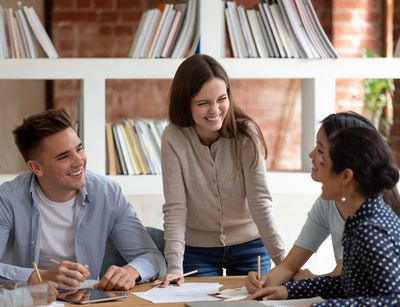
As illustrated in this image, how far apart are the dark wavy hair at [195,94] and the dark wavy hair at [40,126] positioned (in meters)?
0.35

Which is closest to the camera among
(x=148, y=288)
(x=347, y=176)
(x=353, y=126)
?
(x=347, y=176)

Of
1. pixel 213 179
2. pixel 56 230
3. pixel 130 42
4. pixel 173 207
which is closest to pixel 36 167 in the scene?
pixel 56 230

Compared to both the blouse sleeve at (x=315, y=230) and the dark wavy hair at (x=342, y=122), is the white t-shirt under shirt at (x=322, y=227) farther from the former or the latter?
the dark wavy hair at (x=342, y=122)

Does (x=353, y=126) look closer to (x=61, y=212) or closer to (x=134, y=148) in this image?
(x=61, y=212)

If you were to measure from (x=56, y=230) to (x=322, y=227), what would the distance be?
2.62 ft

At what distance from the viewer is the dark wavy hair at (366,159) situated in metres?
2.00

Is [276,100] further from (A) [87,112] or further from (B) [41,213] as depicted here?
(B) [41,213]

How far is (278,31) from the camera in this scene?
361 centimetres

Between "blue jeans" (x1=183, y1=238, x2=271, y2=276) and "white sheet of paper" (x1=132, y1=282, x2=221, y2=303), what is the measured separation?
402 mm

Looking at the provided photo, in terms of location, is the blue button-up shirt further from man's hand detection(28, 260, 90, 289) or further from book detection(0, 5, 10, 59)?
book detection(0, 5, 10, 59)

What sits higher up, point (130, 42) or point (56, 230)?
point (130, 42)

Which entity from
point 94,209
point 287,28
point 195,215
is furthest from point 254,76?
point 94,209

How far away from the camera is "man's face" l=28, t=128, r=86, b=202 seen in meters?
2.63

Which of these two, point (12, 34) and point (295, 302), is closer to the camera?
point (295, 302)
